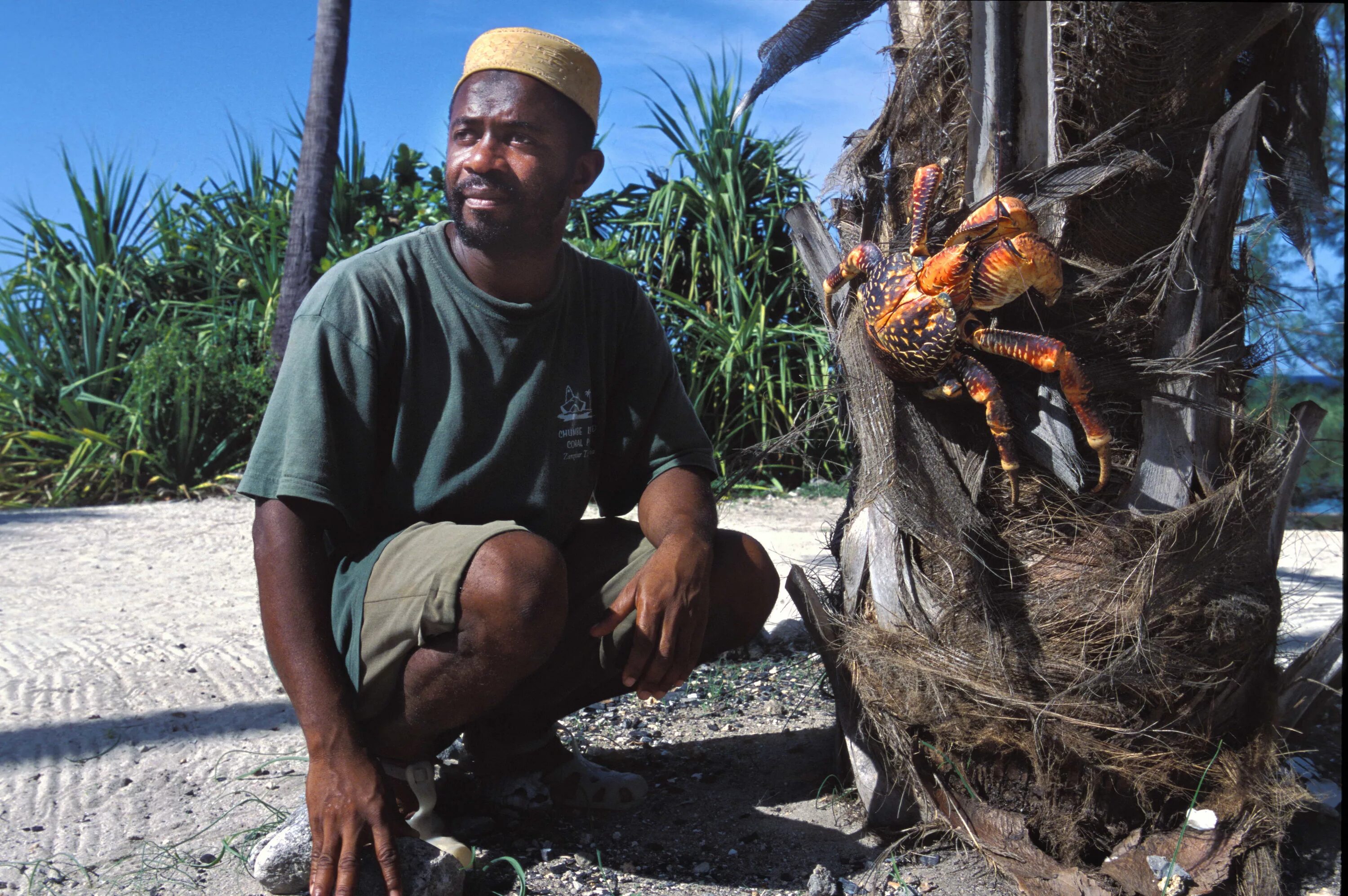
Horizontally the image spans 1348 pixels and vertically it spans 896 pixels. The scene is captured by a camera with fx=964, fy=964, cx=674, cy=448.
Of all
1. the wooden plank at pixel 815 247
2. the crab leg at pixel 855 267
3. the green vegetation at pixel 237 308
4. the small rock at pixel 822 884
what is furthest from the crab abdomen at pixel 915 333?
the green vegetation at pixel 237 308

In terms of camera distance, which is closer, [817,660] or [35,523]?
[817,660]

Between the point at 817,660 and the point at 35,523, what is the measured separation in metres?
4.35

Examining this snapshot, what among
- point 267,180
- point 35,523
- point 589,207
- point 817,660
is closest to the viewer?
point 817,660

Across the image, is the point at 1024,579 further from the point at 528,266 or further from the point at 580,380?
the point at 528,266

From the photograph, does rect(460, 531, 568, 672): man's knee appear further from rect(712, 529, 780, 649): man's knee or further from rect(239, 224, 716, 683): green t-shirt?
rect(712, 529, 780, 649): man's knee

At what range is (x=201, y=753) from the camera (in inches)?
96.7

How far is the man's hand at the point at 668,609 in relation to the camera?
192 centimetres

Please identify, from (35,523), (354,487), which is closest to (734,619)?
(354,487)

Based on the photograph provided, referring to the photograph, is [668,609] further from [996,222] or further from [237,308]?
[237,308]

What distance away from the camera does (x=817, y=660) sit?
3.22 meters

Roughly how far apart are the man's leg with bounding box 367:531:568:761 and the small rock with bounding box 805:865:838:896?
2.27ft

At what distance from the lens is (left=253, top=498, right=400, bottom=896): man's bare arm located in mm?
1647

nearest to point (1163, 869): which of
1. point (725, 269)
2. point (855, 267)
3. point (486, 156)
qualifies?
point (855, 267)

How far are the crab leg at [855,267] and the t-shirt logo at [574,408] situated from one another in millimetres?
580
